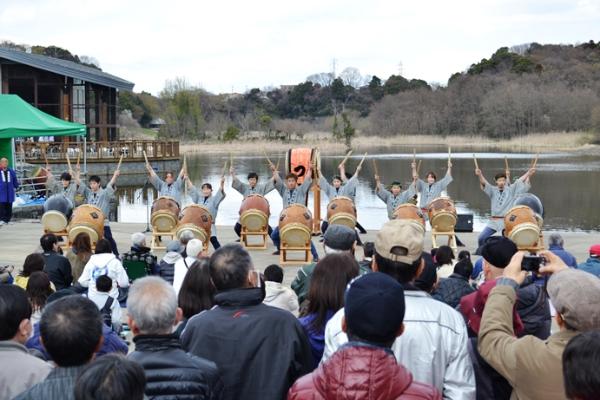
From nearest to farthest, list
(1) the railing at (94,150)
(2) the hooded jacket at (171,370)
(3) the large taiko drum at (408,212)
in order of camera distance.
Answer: (2) the hooded jacket at (171,370), (3) the large taiko drum at (408,212), (1) the railing at (94,150)

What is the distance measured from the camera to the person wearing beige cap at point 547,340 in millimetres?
2707

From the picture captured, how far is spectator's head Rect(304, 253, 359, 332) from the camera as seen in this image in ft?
12.5

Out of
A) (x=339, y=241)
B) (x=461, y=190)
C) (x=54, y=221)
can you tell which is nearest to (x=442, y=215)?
(x=54, y=221)

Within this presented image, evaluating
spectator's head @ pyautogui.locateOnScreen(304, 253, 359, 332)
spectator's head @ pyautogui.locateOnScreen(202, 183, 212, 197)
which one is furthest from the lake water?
spectator's head @ pyautogui.locateOnScreen(304, 253, 359, 332)

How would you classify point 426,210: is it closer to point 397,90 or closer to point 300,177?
point 300,177

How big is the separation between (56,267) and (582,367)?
5.40 m

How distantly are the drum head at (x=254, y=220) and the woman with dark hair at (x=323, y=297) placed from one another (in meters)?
7.89

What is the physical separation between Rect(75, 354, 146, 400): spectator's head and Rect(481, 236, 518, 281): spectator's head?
1.89 metres

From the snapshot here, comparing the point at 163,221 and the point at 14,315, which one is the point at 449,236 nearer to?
the point at 163,221

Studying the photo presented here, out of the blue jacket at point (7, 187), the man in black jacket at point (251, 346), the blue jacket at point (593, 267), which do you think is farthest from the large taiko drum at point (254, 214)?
the man in black jacket at point (251, 346)

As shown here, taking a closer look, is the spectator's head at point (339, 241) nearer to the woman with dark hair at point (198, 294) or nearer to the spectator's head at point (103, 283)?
the woman with dark hair at point (198, 294)

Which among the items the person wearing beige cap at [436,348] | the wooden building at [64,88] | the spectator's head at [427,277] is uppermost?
the wooden building at [64,88]

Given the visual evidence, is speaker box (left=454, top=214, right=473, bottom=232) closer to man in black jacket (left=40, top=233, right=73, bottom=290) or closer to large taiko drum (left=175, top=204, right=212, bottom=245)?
large taiko drum (left=175, top=204, right=212, bottom=245)

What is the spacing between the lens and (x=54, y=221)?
11477mm
